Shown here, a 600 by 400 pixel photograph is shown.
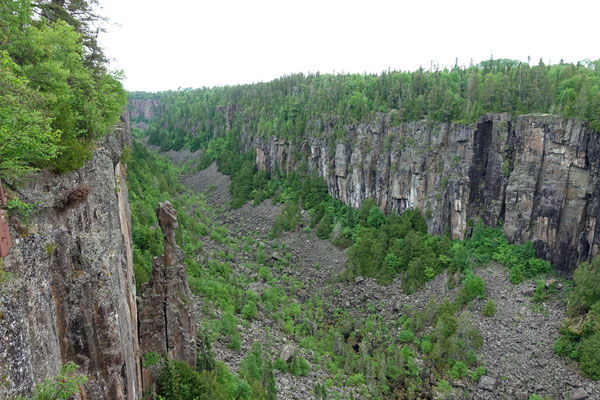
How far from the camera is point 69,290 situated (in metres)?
12.7

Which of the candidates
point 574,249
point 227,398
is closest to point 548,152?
point 574,249

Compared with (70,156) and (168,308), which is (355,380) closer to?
(168,308)

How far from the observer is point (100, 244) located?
48.4 ft

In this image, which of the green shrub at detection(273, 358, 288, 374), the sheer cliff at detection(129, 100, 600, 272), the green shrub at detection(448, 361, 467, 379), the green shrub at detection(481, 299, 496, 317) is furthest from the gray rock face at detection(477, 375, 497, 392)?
the sheer cliff at detection(129, 100, 600, 272)

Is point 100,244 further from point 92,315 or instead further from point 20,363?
point 20,363

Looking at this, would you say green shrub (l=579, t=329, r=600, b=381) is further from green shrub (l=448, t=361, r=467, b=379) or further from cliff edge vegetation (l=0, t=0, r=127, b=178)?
cliff edge vegetation (l=0, t=0, r=127, b=178)

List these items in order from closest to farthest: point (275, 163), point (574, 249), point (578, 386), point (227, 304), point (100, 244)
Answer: point (100, 244) < point (578, 386) < point (227, 304) < point (574, 249) < point (275, 163)

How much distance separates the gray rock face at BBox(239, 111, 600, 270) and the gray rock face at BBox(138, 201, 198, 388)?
1812 inches

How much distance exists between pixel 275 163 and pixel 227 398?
79.5 metres

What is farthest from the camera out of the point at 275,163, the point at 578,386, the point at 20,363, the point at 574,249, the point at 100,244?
the point at 275,163

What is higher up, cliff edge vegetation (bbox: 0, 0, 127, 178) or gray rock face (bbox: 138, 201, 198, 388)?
cliff edge vegetation (bbox: 0, 0, 127, 178)

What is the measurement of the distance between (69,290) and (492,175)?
187 ft

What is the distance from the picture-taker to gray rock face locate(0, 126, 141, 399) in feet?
31.0

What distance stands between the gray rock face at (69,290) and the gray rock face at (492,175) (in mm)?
51986
